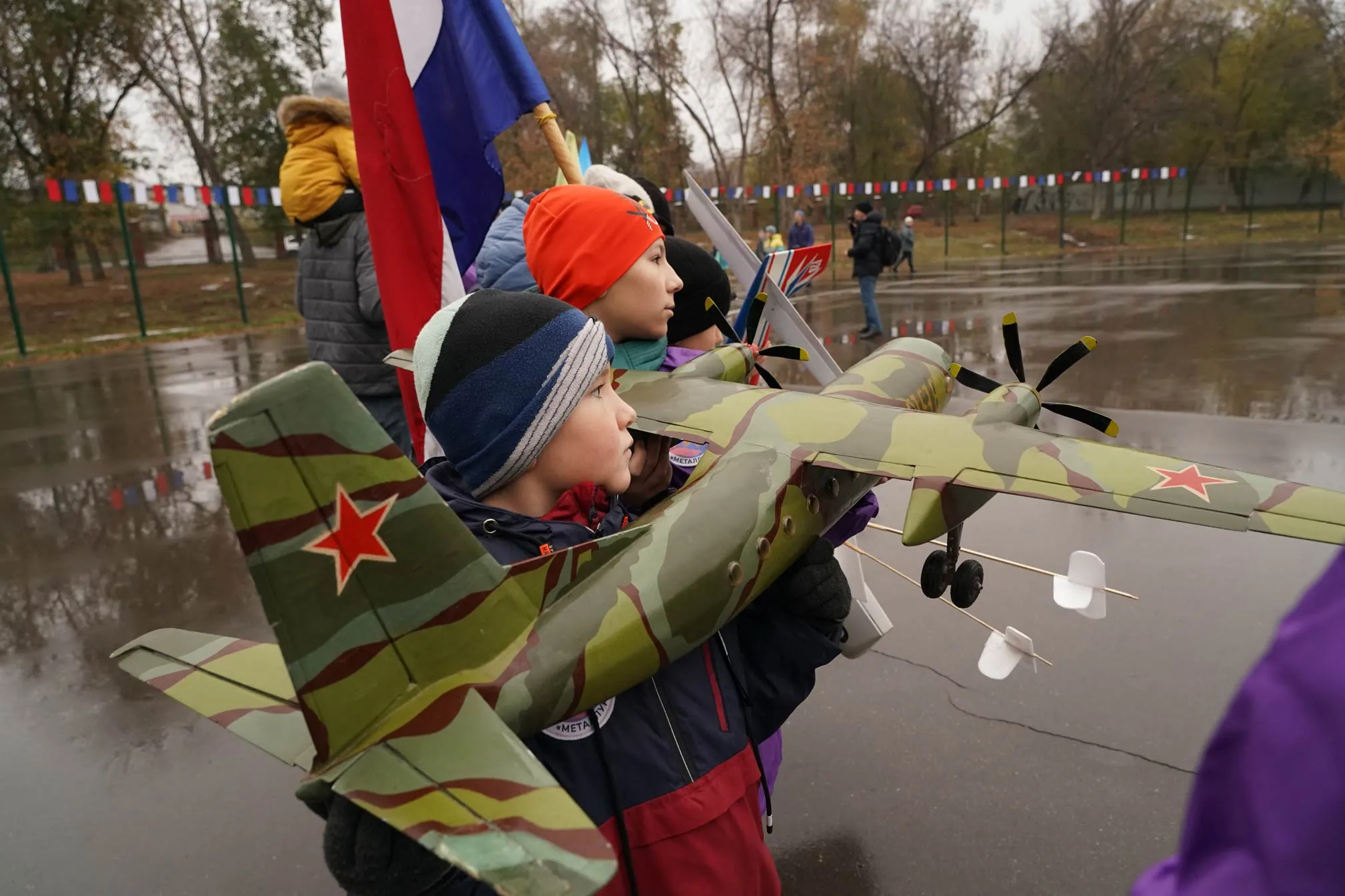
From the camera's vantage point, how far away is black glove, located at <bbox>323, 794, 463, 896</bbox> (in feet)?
4.57

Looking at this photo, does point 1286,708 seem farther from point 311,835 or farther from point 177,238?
point 177,238

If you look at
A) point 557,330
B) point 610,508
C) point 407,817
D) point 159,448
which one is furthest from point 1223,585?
point 159,448

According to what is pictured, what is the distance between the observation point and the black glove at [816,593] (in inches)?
77.7

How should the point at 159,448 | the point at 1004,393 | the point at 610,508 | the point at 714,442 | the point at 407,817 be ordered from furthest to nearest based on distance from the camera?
the point at 159,448 → the point at 1004,393 → the point at 714,442 → the point at 610,508 → the point at 407,817

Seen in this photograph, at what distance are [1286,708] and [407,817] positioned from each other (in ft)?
3.72

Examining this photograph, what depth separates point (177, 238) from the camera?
31.9 m

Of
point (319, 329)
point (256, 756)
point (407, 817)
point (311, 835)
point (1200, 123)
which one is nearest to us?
point (407, 817)

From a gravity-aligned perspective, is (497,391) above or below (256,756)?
above

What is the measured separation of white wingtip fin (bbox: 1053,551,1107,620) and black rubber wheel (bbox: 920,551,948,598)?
15.7 inches

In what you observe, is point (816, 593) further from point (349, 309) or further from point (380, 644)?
point (349, 309)

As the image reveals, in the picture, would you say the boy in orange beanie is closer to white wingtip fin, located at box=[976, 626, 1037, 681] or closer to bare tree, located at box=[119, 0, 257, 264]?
white wingtip fin, located at box=[976, 626, 1037, 681]

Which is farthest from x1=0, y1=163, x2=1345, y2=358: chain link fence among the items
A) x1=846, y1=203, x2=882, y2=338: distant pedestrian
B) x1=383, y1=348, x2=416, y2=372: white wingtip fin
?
x1=383, y1=348, x2=416, y2=372: white wingtip fin

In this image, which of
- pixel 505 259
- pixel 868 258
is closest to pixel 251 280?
pixel 868 258

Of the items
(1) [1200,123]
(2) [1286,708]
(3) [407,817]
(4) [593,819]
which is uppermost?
(1) [1200,123]
